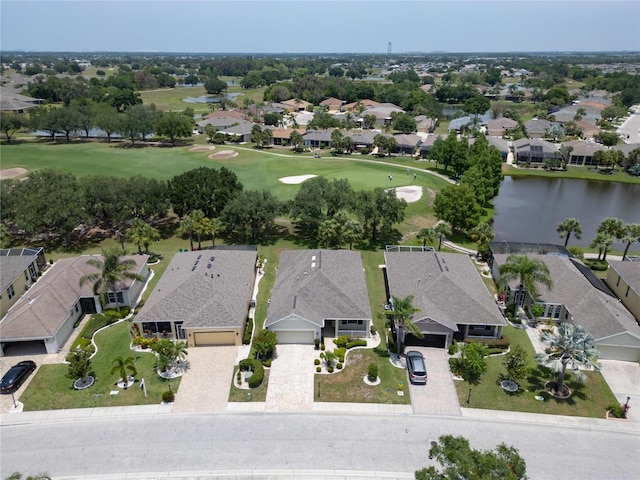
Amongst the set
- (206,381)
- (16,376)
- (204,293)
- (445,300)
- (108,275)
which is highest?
(108,275)

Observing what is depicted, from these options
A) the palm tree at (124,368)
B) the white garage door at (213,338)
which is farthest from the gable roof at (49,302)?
the white garage door at (213,338)

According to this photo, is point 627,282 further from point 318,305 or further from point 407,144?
point 407,144

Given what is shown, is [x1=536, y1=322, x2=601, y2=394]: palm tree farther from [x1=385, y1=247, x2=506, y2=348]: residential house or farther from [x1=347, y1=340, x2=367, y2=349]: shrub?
[x1=347, y1=340, x2=367, y2=349]: shrub

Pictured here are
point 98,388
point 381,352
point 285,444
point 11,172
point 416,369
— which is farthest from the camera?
point 11,172

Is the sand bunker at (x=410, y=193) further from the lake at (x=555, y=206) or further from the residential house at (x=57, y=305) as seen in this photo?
the residential house at (x=57, y=305)

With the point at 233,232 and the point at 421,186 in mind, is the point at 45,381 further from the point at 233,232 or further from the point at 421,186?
the point at 421,186

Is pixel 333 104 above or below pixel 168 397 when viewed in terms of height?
above

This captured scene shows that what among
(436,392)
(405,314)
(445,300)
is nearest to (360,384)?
(436,392)
